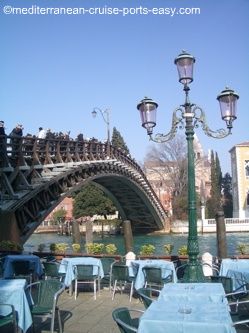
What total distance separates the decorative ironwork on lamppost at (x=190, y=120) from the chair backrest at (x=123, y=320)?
3360mm

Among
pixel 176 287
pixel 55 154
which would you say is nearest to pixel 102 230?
pixel 55 154

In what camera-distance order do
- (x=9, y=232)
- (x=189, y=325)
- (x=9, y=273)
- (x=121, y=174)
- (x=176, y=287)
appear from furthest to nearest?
1. (x=121, y=174)
2. (x=9, y=232)
3. (x=9, y=273)
4. (x=176, y=287)
5. (x=189, y=325)

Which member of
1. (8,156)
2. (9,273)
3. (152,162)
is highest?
(152,162)

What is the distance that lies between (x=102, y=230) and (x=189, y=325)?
40395 mm

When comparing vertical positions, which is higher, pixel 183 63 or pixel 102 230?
pixel 183 63

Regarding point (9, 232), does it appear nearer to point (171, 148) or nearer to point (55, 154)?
point (55, 154)

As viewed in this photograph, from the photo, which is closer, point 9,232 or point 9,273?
point 9,273

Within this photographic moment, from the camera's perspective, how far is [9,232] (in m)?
12.6

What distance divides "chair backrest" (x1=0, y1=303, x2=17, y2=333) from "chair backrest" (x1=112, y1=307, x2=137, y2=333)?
115 cm

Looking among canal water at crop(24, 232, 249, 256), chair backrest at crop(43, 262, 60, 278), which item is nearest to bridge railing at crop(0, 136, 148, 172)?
canal water at crop(24, 232, 249, 256)

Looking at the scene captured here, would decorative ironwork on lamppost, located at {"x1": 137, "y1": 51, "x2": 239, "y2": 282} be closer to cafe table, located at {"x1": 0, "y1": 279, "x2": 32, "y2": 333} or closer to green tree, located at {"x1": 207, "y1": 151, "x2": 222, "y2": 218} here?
cafe table, located at {"x1": 0, "y1": 279, "x2": 32, "y2": 333}

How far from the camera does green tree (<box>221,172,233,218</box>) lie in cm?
5584

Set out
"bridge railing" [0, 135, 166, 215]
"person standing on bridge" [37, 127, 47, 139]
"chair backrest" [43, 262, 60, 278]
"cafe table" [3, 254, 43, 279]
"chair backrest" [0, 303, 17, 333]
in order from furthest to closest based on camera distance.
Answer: "person standing on bridge" [37, 127, 47, 139]
"bridge railing" [0, 135, 166, 215]
"chair backrest" [43, 262, 60, 278]
"cafe table" [3, 254, 43, 279]
"chair backrest" [0, 303, 17, 333]

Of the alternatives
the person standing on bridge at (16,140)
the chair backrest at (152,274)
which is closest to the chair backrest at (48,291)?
the chair backrest at (152,274)
